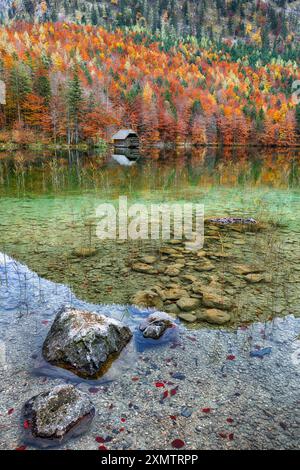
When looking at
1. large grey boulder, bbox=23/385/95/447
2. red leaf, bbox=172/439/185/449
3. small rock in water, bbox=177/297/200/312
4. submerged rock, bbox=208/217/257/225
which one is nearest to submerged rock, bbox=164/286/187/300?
small rock in water, bbox=177/297/200/312

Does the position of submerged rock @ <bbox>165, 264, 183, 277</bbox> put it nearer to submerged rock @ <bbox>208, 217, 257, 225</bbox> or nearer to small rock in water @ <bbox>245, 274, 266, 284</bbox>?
small rock in water @ <bbox>245, 274, 266, 284</bbox>

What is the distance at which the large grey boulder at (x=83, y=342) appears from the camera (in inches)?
206

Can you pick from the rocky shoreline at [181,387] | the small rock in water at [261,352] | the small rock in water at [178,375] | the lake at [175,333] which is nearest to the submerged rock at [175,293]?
the lake at [175,333]

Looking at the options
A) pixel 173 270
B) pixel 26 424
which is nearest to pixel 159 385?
pixel 26 424

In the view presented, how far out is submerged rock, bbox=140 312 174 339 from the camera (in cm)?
612

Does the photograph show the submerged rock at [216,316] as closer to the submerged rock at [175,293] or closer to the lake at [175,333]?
the lake at [175,333]

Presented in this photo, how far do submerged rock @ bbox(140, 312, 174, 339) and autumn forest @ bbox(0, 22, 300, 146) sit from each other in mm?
59377

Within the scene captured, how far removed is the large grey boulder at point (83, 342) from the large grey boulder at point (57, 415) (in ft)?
2.33

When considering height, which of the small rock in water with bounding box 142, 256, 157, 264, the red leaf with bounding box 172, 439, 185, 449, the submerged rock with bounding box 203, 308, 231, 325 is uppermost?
the red leaf with bounding box 172, 439, 185, 449

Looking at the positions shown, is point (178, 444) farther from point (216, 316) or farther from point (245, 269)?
point (245, 269)

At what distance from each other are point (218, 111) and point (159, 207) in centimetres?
7964

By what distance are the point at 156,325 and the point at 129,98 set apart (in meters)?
78.7

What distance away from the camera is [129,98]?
77125 millimetres
